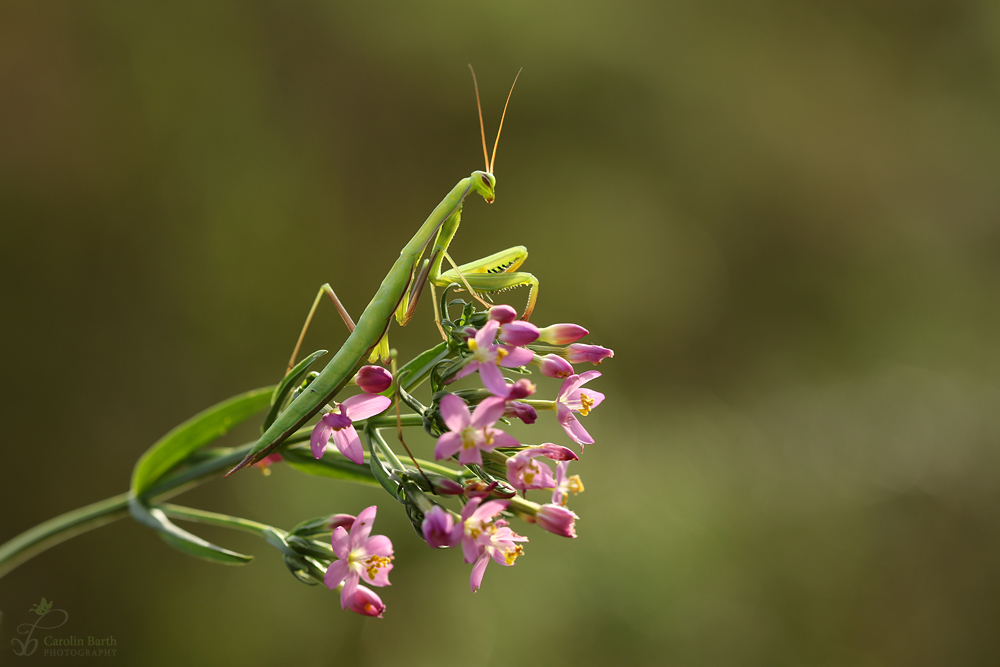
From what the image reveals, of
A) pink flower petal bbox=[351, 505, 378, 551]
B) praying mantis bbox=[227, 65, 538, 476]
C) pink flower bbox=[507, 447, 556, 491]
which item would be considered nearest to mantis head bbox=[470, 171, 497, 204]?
praying mantis bbox=[227, 65, 538, 476]

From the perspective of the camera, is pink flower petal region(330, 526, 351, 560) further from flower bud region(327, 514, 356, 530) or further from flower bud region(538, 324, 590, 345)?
flower bud region(538, 324, 590, 345)

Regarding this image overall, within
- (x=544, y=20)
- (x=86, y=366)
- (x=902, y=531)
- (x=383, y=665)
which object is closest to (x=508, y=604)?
(x=383, y=665)

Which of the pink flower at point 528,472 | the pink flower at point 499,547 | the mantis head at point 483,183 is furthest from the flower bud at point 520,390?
the mantis head at point 483,183

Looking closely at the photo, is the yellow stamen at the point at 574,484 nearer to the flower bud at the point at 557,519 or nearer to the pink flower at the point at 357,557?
the flower bud at the point at 557,519

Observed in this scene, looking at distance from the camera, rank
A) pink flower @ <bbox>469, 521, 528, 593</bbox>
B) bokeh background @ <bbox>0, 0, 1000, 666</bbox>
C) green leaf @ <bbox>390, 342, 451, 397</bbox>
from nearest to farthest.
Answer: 1. pink flower @ <bbox>469, 521, 528, 593</bbox>
2. green leaf @ <bbox>390, 342, 451, 397</bbox>
3. bokeh background @ <bbox>0, 0, 1000, 666</bbox>

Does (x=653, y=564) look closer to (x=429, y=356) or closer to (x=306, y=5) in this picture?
(x=429, y=356)

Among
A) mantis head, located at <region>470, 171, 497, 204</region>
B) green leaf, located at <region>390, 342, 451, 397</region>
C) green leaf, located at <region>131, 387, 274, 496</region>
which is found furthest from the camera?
mantis head, located at <region>470, 171, 497, 204</region>
